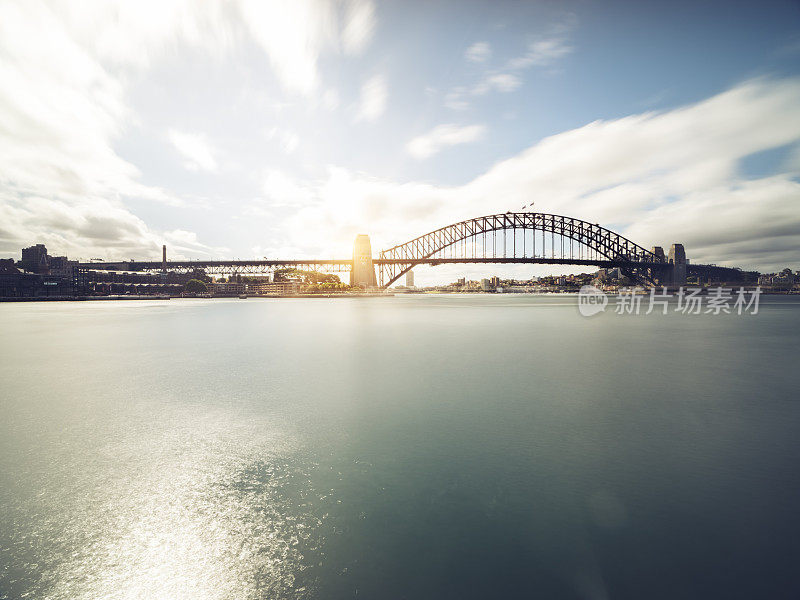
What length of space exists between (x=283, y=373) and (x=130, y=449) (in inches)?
300

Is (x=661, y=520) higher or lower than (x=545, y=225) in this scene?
lower

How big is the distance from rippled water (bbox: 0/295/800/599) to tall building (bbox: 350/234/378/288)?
99.2 m

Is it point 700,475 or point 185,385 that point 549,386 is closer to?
point 700,475

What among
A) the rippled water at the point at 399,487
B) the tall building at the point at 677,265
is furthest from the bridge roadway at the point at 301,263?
the rippled water at the point at 399,487

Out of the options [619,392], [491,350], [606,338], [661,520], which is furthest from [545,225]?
[661,520]

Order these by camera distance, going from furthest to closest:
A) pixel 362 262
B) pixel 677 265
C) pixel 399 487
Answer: pixel 362 262
pixel 677 265
pixel 399 487

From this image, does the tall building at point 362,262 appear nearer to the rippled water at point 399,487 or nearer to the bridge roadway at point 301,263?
the bridge roadway at point 301,263

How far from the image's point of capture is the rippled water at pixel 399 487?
4.18m

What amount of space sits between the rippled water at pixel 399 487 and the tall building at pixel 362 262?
325 ft

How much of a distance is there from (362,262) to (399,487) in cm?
10751

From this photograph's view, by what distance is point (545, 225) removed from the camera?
119m

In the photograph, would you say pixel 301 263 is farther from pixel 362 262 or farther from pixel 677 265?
pixel 677 265

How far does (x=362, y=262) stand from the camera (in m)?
112

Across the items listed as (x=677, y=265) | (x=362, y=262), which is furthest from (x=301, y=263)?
(x=677, y=265)
